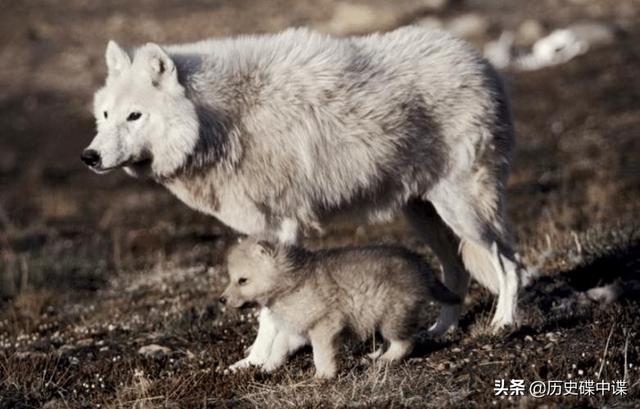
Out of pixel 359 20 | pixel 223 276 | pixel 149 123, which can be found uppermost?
pixel 149 123

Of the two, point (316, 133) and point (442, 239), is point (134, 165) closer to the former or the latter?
point (316, 133)

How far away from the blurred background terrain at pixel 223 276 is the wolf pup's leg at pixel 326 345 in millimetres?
214

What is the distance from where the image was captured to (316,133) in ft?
24.1

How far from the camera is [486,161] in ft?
25.5

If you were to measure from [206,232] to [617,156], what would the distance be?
28.3ft

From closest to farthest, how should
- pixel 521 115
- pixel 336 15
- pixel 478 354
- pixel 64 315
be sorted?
pixel 478 354, pixel 64 315, pixel 521 115, pixel 336 15

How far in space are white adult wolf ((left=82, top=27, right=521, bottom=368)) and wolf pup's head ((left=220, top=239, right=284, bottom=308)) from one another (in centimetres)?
71

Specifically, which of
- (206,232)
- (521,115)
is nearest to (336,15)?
(521,115)

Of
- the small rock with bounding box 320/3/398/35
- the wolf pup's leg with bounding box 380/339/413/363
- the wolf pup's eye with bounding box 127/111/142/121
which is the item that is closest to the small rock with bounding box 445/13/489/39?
the small rock with bounding box 320/3/398/35

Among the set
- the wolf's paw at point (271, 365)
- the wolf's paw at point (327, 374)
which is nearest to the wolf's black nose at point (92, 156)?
the wolf's paw at point (271, 365)

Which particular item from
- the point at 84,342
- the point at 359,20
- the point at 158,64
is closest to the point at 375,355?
the point at 158,64

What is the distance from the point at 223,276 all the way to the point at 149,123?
4.35m

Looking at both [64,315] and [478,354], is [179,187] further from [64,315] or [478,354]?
[64,315]

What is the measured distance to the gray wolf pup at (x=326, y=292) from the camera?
638 centimetres
